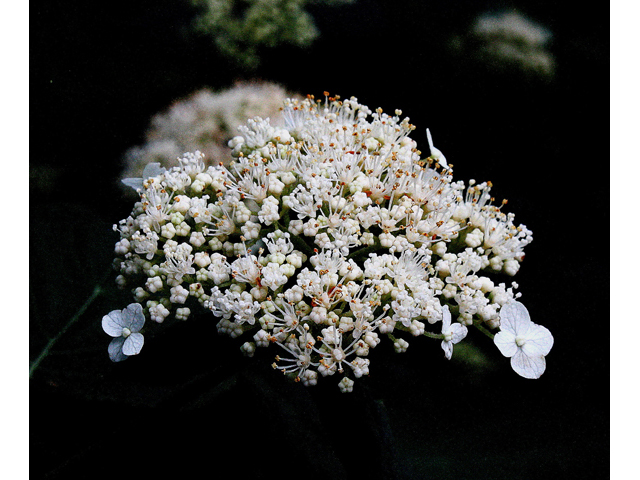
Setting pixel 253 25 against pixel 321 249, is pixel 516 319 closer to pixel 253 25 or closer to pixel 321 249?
pixel 321 249

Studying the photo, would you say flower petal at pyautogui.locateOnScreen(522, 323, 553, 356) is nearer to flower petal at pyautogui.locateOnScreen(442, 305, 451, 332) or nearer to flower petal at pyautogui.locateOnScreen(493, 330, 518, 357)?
flower petal at pyautogui.locateOnScreen(493, 330, 518, 357)

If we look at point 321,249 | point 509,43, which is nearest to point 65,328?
point 321,249

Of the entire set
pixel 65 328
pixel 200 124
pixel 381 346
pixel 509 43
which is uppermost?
pixel 509 43

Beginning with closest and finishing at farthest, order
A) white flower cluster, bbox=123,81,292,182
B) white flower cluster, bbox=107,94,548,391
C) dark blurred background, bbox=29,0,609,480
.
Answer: white flower cluster, bbox=107,94,548,391
dark blurred background, bbox=29,0,609,480
white flower cluster, bbox=123,81,292,182

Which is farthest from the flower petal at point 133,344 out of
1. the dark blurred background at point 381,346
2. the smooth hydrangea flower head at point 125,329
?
the dark blurred background at point 381,346

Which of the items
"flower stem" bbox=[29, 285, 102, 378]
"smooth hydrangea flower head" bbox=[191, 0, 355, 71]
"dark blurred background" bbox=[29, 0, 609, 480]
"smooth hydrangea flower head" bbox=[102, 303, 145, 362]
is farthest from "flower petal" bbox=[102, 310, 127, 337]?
"smooth hydrangea flower head" bbox=[191, 0, 355, 71]
